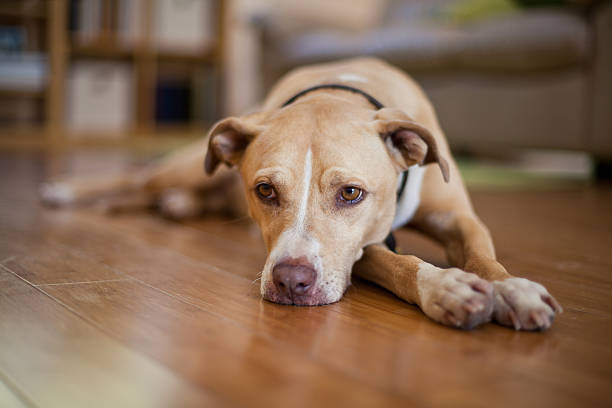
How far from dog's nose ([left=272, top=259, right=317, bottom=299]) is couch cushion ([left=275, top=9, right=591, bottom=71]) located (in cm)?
326

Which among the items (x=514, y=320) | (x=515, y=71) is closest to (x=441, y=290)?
(x=514, y=320)

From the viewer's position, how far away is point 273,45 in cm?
601

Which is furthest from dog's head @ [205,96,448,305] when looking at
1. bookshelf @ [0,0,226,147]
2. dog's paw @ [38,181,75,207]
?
bookshelf @ [0,0,226,147]

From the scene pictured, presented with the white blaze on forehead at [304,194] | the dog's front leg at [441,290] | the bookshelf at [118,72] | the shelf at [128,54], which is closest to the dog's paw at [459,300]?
the dog's front leg at [441,290]

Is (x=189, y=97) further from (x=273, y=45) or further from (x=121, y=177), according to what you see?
(x=121, y=177)

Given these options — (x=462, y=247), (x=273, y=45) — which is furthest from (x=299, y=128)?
(x=273, y=45)

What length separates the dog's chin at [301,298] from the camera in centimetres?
142

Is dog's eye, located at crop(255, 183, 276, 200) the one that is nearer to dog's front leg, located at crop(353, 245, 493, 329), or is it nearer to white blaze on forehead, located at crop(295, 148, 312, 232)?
white blaze on forehead, located at crop(295, 148, 312, 232)

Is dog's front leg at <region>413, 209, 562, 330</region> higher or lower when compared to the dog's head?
lower

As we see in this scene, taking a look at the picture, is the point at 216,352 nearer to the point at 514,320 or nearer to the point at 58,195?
the point at 514,320

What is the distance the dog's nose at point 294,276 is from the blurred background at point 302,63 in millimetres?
2991

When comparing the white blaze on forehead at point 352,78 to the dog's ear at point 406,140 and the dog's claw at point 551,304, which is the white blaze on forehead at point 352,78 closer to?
the dog's ear at point 406,140

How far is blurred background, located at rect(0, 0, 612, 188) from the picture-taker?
409 centimetres

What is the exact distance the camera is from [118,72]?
7.48 metres
